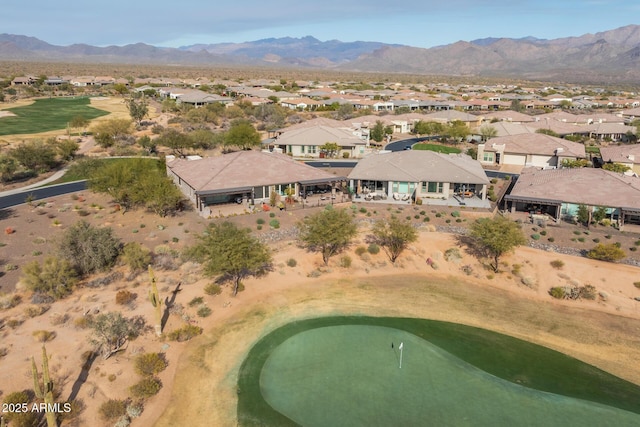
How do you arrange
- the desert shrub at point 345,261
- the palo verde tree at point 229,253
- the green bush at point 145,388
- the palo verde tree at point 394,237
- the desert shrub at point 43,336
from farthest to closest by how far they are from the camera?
the palo verde tree at point 394,237
the desert shrub at point 345,261
the palo verde tree at point 229,253
the desert shrub at point 43,336
the green bush at point 145,388

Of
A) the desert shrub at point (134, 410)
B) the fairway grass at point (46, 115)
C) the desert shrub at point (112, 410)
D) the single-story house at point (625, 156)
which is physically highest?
the fairway grass at point (46, 115)

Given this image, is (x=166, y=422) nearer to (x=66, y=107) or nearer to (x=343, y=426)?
(x=343, y=426)

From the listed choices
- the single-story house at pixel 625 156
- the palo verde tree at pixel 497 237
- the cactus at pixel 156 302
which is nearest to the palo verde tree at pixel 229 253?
the cactus at pixel 156 302

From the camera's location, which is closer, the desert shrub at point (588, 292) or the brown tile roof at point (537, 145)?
the desert shrub at point (588, 292)

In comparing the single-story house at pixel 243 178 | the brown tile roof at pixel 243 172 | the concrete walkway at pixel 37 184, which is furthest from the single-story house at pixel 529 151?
the concrete walkway at pixel 37 184

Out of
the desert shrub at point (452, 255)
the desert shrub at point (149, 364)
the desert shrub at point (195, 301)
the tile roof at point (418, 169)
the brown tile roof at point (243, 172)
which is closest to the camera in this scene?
the desert shrub at point (149, 364)

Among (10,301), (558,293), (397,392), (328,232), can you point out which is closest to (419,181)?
(328,232)

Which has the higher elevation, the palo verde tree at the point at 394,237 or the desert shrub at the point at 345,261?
the palo verde tree at the point at 394,237

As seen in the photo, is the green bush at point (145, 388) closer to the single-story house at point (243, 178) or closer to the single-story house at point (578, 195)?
the single-story house at point (243, 178)
